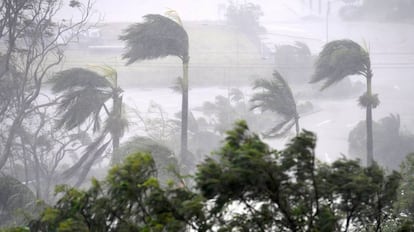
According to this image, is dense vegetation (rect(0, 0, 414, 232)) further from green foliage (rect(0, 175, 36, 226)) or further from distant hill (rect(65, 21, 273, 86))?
distant hill (rect(65, 21, 273, 86))

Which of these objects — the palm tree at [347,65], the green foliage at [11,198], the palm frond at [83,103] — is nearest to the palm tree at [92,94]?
the palm frond at [83,103]

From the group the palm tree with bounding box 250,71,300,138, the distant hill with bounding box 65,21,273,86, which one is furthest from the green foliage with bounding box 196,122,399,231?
the distant hill with bounding box 65,21,273,86

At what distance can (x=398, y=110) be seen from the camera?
23750 mm

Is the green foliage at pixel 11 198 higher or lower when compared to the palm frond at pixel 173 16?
lower

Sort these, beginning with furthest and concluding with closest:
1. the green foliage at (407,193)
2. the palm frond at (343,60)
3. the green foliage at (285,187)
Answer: the palm frond at (343,60)
the green foliage at (407,193)
the green foliage at (285,187)

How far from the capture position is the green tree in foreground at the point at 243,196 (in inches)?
185

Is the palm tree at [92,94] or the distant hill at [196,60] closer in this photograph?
the palm tree at [92,94]

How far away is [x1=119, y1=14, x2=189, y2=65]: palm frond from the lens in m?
14.0

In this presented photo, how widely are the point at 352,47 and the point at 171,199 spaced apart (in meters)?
9.89

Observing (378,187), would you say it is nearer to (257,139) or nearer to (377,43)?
(257,139)

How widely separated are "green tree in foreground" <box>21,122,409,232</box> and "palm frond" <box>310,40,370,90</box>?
28.9ft

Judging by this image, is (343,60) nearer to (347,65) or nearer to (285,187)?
(347,65)

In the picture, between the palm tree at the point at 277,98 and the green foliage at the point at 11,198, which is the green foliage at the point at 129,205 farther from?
the palm tree at the point at 277,98

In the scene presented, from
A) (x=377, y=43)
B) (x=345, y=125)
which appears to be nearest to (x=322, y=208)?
(x=345, y=125)
